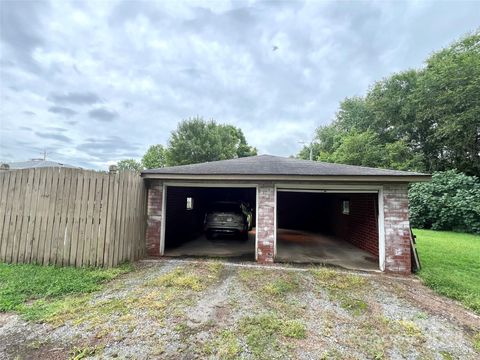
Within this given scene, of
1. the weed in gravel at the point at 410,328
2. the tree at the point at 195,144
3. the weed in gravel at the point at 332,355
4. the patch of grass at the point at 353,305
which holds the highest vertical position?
the tree at the point at 195,144

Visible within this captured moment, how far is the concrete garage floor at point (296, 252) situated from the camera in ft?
20.3

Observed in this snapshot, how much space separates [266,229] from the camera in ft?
19.4

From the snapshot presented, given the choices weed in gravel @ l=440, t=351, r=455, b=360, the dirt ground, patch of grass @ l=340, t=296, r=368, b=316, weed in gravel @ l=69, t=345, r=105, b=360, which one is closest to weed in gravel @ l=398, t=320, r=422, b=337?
the dirt ground

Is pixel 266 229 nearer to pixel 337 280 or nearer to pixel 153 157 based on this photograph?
pixel 337 280

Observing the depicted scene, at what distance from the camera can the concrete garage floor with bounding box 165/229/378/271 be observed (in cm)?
618

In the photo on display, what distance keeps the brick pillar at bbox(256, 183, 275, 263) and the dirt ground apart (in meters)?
1.30

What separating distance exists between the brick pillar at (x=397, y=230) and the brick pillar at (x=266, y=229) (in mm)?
2580

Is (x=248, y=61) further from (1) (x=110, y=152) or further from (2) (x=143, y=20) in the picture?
(1) (x=110, y=152)

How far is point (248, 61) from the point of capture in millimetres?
12414

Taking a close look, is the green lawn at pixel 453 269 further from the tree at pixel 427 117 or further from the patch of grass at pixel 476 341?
the tree at pixel 427 117

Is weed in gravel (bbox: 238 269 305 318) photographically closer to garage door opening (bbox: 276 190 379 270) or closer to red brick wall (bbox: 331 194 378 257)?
garage door opening (bbox: 276 190 379 270)

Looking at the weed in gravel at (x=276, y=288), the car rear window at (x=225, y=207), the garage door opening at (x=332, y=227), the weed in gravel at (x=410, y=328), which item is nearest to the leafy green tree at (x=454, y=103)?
the garage door opening at (x=332, y=227)

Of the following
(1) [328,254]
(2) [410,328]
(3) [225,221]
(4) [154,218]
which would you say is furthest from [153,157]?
(2) [410,328]

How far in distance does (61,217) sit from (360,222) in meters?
8.16
